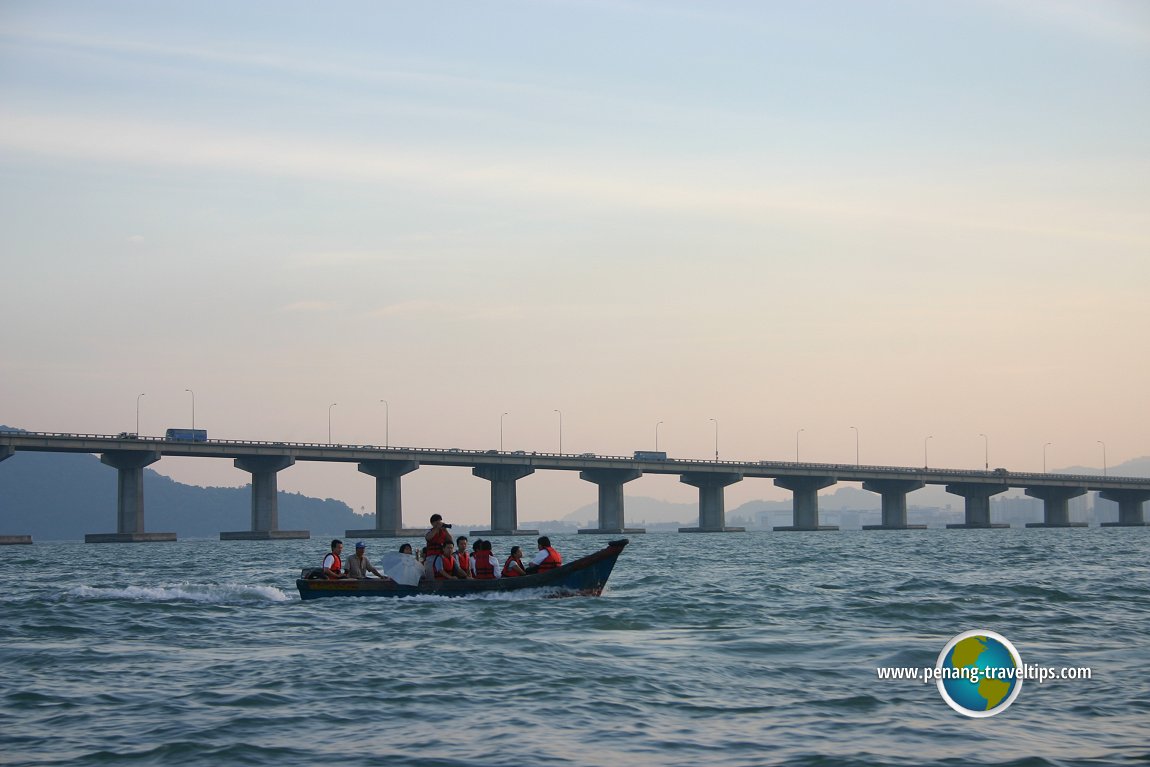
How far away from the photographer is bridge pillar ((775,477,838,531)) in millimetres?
170000

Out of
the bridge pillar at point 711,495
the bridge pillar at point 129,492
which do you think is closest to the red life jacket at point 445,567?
the bridge pillar at point 129,492

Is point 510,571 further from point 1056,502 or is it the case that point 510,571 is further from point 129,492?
point 1056,502

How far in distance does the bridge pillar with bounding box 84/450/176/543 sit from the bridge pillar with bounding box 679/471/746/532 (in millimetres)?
66678

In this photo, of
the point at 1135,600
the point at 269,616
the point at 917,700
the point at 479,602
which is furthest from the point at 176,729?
the point at 1135,600

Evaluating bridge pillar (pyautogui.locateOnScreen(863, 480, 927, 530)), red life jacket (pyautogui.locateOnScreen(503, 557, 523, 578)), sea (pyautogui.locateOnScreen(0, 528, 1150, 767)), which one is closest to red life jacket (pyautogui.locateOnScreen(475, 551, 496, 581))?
red life jacket (pyautogui.locateOnScreen(503, 557, 523, 578))

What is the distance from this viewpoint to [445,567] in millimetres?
36594

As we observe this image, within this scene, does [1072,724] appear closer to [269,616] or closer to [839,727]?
[839,727]

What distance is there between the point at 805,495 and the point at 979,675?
15799cm

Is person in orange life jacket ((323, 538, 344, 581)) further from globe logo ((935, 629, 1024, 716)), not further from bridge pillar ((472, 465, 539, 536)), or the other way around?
bridge pillar ((472, 465, 539, 536))

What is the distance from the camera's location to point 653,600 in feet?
120

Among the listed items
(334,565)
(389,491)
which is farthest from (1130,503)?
(334,565)

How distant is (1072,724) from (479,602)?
21.2 meters

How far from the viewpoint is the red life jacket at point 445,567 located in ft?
120

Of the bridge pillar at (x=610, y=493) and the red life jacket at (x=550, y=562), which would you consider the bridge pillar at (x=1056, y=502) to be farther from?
the red life jacket at (x=550, y=562)
